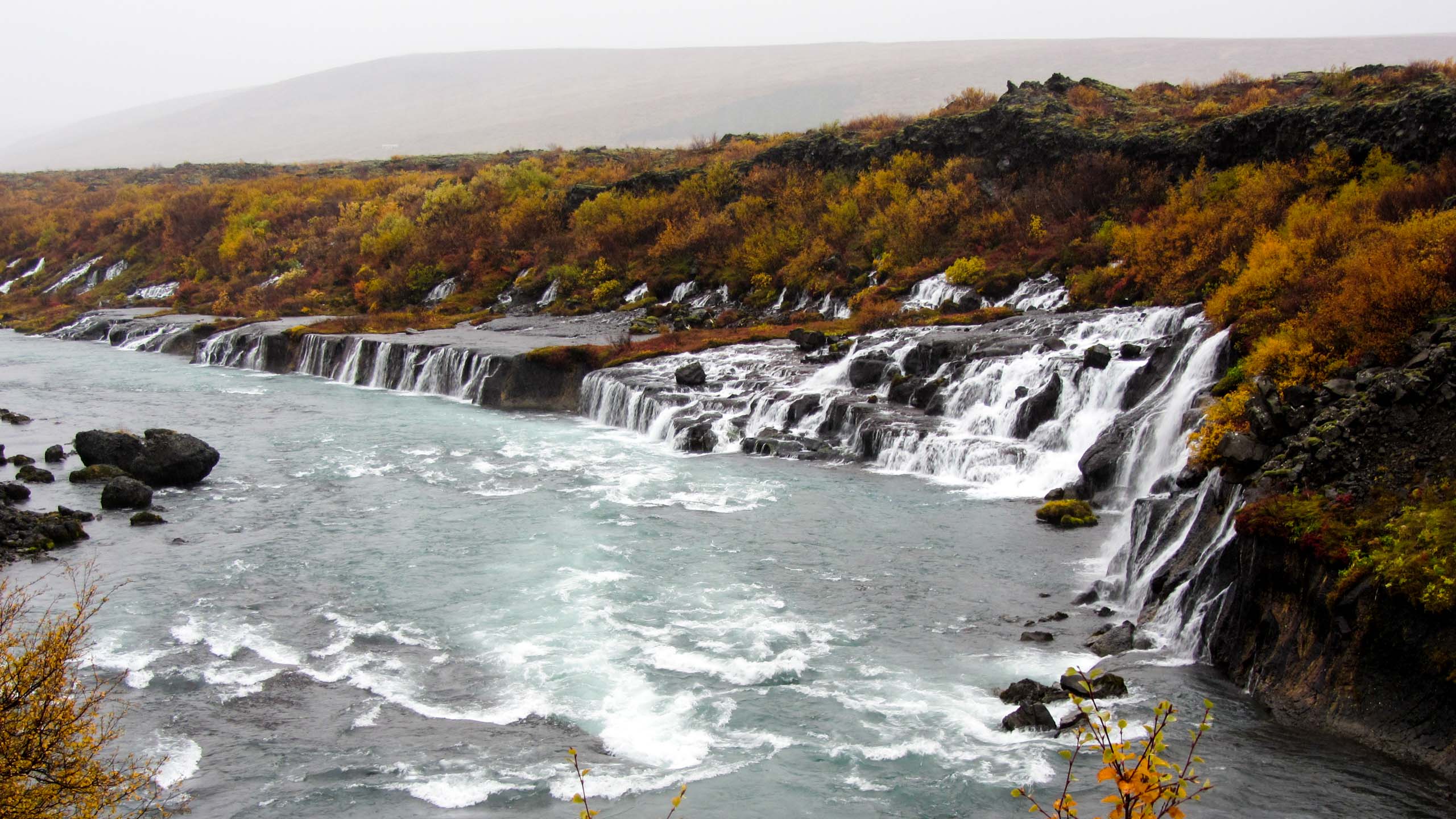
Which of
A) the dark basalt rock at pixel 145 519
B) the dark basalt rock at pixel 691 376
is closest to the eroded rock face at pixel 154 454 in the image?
the dark basalt rock at pixel 145 519

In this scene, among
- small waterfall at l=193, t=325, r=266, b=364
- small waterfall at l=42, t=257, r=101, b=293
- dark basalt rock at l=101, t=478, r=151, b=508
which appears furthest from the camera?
small waterfall at l=42, t=257, r=101, b=293

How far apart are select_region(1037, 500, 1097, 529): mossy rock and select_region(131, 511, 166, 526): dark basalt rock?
72.3 feet

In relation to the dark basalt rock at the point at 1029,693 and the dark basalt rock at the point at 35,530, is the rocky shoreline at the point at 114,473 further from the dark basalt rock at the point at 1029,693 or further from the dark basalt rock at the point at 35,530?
the dark basalt rock at the point at 1029,693

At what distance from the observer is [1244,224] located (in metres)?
35.9

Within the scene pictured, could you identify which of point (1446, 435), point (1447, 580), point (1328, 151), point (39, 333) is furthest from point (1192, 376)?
point (39, 333)

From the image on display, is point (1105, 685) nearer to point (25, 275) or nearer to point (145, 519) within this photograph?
point (145, 519)

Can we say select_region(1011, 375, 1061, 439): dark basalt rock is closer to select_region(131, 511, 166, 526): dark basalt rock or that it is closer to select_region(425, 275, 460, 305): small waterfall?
select_region(131, 511, 166, 526): dark basalt rock

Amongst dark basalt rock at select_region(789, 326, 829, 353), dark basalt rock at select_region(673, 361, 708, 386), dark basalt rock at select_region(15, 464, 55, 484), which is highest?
dark basalt rock at select_region(789, 326, 829, 353)

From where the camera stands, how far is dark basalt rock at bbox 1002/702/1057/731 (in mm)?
14484

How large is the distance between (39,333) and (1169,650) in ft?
253

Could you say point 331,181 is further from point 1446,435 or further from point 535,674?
point 1446,435

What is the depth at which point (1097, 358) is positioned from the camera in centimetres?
3033

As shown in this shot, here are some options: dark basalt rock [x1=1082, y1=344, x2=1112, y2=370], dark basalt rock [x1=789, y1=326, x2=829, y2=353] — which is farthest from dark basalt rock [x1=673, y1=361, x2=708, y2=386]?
dark basalt rock [x1=1082, y1=344, x2=1112, y2=370]

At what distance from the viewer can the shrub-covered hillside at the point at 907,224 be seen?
27953 mm
